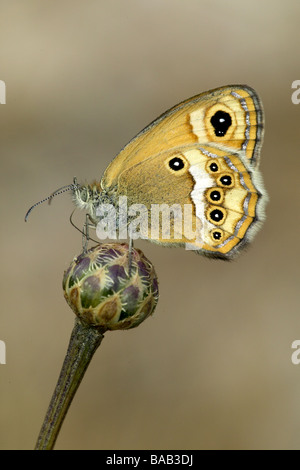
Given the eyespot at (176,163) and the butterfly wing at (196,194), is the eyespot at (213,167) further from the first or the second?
the eyespot at (176,163)

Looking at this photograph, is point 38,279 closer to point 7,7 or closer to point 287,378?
point 287,378

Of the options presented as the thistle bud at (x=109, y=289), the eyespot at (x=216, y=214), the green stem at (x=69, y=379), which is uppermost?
the eyespot at (x=216, y=214)

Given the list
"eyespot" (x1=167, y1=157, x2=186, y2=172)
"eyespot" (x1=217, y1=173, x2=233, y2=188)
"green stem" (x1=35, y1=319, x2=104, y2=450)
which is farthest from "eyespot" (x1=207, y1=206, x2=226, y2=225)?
"green stem" (x1=35, y1=319, x2=104, y2=450)

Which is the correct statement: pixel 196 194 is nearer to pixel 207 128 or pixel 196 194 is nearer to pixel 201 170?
pixel 201 170

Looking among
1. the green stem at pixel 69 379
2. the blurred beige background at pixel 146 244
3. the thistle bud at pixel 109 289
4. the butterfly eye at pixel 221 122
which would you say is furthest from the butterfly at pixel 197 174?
the blurred beige background at pixel 146 244

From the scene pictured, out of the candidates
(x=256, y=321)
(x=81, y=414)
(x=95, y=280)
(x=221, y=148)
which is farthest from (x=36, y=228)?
(x=95, y=280)

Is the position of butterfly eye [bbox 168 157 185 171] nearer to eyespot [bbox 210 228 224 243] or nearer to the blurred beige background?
eyespot [bbox 210 228 224 243]
